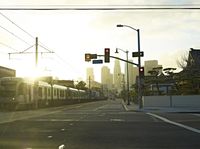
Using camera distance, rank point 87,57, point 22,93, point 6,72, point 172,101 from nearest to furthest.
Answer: point 87,57 < point 22,93 < point 172,101 < point 6,72

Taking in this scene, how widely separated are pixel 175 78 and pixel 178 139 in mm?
49388

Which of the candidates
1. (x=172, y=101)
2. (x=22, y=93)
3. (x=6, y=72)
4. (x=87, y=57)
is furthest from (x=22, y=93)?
(x=6, y=72)

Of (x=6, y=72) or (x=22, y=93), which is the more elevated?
(x=6, y=72)

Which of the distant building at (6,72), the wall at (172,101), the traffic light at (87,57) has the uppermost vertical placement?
the distant building at (6,72)

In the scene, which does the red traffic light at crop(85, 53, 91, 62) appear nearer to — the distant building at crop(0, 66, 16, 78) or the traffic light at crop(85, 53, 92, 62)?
the traffic light at crop(85, 53, 92, 62)

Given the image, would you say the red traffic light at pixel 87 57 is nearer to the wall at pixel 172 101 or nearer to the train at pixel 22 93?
the train at pixel 22 93

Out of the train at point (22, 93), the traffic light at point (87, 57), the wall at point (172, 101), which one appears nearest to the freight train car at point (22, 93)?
the train at point (22, 93)

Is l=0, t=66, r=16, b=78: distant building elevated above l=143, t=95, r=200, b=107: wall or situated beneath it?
elevated above

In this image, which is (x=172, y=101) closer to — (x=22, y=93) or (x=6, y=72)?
(x=22, y=93)

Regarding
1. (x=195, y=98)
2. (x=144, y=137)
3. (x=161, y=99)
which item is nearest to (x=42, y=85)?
(x=161, y=99)

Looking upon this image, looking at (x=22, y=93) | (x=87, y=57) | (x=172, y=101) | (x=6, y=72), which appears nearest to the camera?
(x=87, y=57)

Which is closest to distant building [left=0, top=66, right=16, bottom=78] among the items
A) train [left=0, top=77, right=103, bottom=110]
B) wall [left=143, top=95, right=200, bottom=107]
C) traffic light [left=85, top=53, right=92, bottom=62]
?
train [left=0, top=77, right=103, bottom=110]

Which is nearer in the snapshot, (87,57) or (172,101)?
(87,57)

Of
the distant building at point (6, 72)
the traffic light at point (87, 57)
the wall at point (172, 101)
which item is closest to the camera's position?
the traffic light at point (87, 57)
